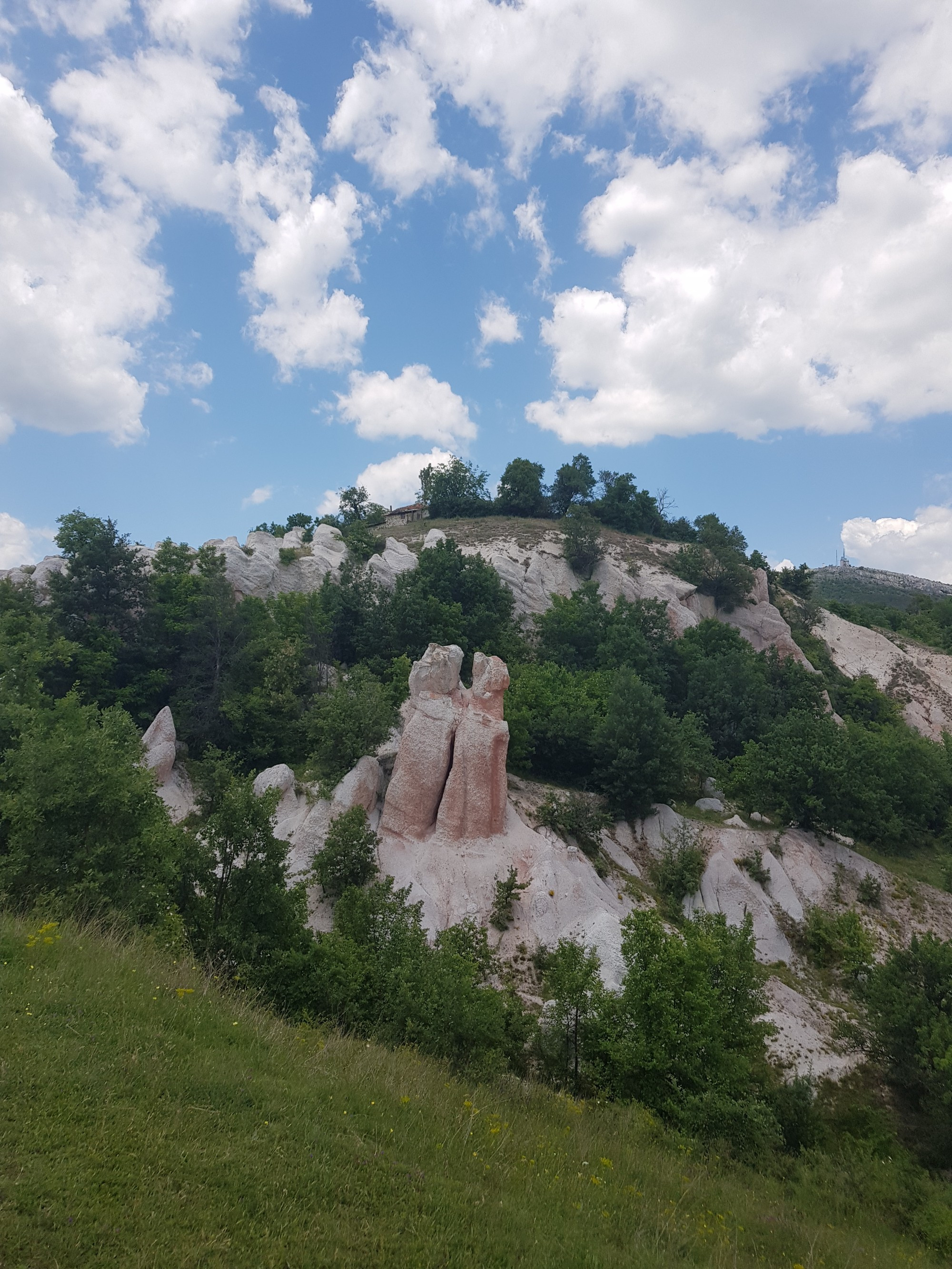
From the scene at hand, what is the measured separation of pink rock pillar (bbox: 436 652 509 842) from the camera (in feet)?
83.7

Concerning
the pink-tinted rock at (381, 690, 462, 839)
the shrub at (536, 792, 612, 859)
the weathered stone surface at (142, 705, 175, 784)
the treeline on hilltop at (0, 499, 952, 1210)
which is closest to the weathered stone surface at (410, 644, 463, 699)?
the pink-tinted rock at (381, 690, 462, 839)

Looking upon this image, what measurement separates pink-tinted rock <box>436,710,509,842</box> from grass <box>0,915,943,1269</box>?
14675 millimetres

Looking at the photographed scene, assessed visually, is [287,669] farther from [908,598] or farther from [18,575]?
[908,598]

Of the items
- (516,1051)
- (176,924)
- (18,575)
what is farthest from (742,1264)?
(18,575)

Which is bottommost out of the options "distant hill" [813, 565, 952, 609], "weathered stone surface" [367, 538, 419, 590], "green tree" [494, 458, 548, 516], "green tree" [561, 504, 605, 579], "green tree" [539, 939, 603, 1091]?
"green tree" [539, 939, 603, 1091]

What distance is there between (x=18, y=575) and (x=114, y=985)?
4708 cm

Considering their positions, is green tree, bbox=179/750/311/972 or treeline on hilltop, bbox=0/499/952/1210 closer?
treeline on hilltop, bbox=0/499/952/1210

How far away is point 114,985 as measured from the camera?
8.59m

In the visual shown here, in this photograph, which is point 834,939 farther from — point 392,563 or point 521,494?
point 521,494

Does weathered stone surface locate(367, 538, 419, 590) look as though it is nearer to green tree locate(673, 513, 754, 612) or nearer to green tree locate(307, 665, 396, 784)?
green tree locate(307, 665, 396, 784)

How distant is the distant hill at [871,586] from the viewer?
123438mm

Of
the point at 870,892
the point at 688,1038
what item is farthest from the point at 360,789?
the point at 870,892

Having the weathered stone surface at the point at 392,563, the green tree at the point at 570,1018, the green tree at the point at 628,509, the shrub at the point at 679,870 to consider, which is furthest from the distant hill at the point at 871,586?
the green tree at the point at 570,1018

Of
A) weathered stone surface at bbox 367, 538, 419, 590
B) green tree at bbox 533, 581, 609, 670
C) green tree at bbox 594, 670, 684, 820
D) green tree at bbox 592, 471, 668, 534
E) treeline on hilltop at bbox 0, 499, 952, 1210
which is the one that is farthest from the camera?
green tree at bbox 592, 471, 668, 534
